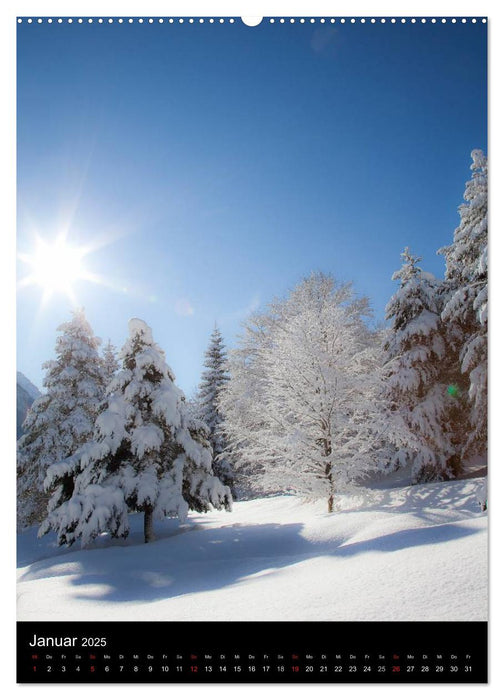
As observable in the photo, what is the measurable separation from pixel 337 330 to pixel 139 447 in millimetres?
5805

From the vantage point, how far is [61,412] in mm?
12141

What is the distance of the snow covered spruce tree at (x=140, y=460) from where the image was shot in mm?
7609

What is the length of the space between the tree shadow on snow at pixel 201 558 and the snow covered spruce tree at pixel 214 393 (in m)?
10.3

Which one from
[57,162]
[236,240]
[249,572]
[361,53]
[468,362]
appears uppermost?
[361,53]

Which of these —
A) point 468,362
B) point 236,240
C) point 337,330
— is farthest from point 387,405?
point 236,240

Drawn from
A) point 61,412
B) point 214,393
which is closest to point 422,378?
Answer: point 214,393

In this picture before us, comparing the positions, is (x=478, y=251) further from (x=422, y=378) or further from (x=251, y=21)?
(x=422, y=378)

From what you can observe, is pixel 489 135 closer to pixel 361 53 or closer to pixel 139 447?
pixel 361 53

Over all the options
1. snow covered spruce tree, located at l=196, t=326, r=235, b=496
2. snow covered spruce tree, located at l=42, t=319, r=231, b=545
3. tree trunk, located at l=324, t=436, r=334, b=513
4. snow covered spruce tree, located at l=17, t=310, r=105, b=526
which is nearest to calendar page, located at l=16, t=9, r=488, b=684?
snow covered spruce tree, located at l=42, t=319, r=231, b=545

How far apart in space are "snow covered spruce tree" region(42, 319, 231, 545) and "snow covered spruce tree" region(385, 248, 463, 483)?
5829mm

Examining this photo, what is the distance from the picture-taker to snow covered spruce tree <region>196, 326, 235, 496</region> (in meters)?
18.6

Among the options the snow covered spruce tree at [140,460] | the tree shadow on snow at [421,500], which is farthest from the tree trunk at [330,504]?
the snow covered spruce tree at [140,460]

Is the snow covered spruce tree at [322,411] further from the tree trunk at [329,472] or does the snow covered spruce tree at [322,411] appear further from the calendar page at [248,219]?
the calendar page at [248,219]

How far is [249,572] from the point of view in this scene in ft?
17.0
